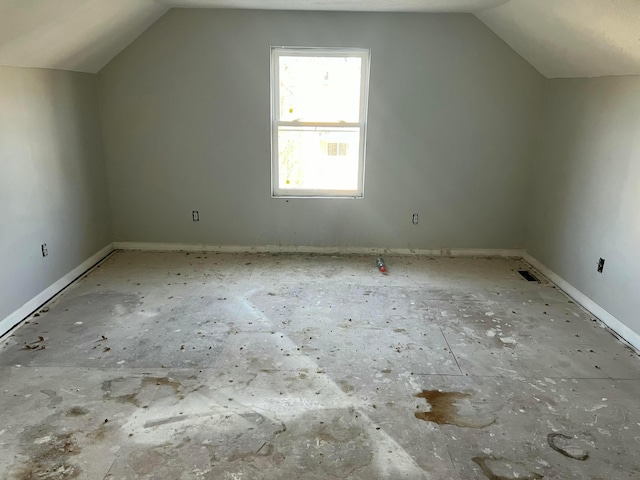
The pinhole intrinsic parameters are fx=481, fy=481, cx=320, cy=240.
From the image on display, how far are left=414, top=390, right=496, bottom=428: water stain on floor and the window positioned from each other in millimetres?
2575

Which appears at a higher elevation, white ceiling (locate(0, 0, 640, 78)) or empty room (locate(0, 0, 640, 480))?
white ceiling (locate(0, 0, 640, 78))

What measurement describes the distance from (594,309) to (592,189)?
929 millimetres

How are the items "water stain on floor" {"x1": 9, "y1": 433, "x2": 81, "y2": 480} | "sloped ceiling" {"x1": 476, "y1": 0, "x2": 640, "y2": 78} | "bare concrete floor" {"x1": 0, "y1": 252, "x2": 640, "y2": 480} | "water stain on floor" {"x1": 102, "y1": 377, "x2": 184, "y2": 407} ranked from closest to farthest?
"water stain on floor" {"x1": 9, "y1": 433, "x2": 81, "y2": 480}
"bare concrete floor" {"x1": 0, "y1": 252, "x2": 640, "y2": 480}
"water stain on floor" {"x1": 102, "y1": 377, "x2": 184, "y2": 407}
"sloped ceiling" {"x1": 476, "y1": 0, "x2": 640, "y2": 78}

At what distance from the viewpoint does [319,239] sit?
4.94m

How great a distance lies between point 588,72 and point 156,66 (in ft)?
12.1

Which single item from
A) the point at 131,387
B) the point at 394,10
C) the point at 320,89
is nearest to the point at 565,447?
the point at 131,387

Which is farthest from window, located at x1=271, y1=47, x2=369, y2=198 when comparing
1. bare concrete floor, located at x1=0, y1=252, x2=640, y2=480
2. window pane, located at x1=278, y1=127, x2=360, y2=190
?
bare concrete floor, located at x1=0, y1=252, x2=640, y2=480

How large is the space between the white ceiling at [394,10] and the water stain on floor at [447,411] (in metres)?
2.21

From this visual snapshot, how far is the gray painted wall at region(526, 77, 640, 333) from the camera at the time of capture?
331 cm

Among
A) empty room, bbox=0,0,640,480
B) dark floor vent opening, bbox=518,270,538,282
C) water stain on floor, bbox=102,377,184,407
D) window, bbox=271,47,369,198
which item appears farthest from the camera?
window, bbox=271,47,369,198

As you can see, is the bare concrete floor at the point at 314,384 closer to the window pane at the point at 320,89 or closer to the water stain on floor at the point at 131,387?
the water stain on floor at the point at 131,387

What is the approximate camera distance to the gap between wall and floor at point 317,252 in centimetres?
330

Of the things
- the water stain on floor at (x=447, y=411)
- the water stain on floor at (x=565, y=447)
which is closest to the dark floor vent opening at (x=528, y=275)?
the water stain on floor at (x=447, y=411)

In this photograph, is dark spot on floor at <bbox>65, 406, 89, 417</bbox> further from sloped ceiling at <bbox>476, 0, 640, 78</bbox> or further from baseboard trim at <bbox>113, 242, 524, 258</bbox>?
sloped ceiling at <bbox>476, 0, 640, 78</bbox>
